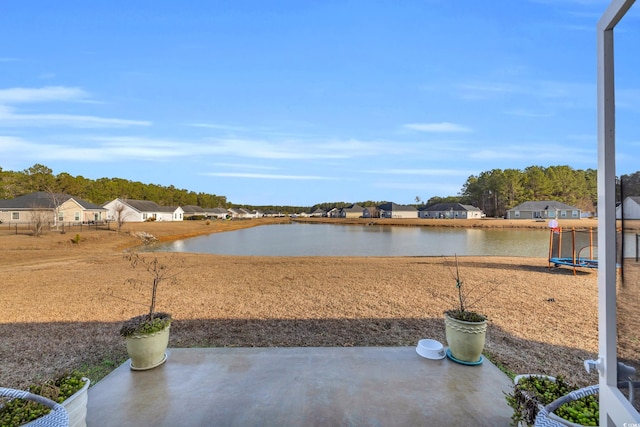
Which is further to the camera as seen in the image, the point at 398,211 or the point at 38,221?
the point at 398,211

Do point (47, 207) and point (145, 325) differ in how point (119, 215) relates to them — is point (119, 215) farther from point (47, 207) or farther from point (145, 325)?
point (145, 325)

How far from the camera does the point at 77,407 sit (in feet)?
6.09

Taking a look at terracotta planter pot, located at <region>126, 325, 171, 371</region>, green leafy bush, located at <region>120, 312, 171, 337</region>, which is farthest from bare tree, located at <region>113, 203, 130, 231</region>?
terracotta planter pot, located at <region>126, 325, 171, 371</region>

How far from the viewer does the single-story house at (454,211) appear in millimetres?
62938

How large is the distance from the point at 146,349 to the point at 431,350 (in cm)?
264

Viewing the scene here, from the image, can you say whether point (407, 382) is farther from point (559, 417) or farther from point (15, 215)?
point (15, 215)

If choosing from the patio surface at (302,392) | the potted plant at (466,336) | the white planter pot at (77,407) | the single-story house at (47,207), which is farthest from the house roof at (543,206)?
the single-story house at (47,207)

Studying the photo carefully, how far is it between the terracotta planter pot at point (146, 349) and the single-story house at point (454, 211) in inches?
2645

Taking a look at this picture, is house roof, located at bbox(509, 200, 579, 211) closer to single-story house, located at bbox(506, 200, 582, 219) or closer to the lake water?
single-story house, located at bbox(506, 200, 582, 219)

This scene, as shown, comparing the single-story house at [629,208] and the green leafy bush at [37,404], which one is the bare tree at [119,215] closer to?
the green leafy bush at [37,404]

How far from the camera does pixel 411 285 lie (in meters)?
6.92

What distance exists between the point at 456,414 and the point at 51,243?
2268 cm

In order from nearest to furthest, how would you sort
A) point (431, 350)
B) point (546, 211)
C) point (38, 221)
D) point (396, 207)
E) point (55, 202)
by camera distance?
point (431, 350) < point (38, 221) < point (55, 202) < point (546, 211) < point (396, 207)

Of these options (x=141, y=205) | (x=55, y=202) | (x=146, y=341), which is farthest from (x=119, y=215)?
(x=146, y=341)
